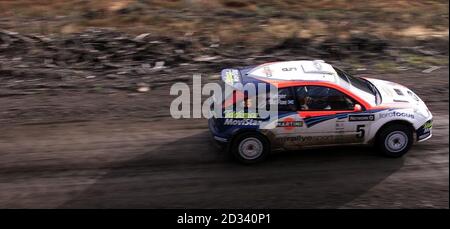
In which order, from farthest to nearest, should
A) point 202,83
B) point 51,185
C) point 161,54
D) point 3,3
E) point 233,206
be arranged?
1. point 3,3
2. point 161,54
3. point 202,83
4. point 51,185
5. point 233,206

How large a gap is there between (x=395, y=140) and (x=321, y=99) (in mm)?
1452

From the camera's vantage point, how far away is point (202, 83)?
42.4 feet

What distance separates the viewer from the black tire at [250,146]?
8945mm

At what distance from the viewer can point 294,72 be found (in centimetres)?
907

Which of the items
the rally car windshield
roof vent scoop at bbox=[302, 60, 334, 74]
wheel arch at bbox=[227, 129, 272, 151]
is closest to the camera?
wheel arch at bbox=[227, 129, 272, 151]

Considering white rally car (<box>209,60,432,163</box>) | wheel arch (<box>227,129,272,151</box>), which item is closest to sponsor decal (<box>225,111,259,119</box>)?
white rally car (<box>209,60,432,163</box>)

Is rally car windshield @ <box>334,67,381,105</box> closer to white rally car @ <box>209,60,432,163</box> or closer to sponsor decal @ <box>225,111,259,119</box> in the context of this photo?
white rally car @ <box>209,60,432,163</box>

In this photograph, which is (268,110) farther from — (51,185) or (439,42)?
(439,42)

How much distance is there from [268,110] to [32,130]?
497 cm

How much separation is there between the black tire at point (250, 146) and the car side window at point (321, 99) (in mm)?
858

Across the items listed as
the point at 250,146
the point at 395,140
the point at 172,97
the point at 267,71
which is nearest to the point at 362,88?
the point at 395,140

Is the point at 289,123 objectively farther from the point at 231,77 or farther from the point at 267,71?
the point at 231,77

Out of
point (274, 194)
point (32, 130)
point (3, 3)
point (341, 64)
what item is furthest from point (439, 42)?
point (3, 3)

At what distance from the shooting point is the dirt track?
8.20 m
